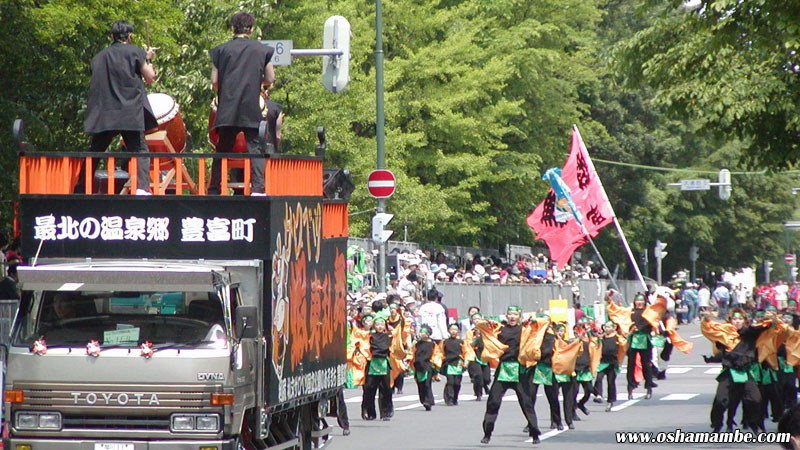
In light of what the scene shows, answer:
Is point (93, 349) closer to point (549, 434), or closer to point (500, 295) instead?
point (549, 434)

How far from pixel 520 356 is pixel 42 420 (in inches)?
317

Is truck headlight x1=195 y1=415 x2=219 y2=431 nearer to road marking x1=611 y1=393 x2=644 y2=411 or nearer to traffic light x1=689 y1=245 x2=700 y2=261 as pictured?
road marking x1=611 y1=393 x2=644 y2=411

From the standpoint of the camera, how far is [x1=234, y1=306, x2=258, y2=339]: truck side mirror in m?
11.6

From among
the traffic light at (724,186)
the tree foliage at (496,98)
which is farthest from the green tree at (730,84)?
the traffic light at (724,186)

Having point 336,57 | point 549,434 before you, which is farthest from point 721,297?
point 336,57

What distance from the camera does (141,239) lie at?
40.2 ft

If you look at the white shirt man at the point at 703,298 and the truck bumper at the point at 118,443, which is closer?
the truck bumper at the point at 118,443

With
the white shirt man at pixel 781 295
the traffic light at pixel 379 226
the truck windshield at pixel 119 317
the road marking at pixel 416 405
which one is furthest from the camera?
the white shirt man at pixel 781 295

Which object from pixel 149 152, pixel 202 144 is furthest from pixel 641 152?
pixel 149 152

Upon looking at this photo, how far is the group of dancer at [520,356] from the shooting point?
1870cm

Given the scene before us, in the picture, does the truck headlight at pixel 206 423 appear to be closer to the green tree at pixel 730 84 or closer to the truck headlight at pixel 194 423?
the truck headlight at pixel 194 423

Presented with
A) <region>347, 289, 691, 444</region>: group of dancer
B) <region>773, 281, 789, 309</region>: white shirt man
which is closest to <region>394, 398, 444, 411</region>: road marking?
<region>347, 289, 691, 444</region>: group of dancer

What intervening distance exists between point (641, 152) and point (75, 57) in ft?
133

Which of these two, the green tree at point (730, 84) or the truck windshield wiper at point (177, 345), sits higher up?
the green tree at point (730, 84)
